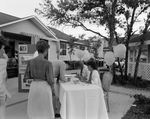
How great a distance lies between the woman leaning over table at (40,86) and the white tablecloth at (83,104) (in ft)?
1.16

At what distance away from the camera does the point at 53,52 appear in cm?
1622

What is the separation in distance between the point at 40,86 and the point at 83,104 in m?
0.92

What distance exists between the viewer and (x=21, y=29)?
10.9 m

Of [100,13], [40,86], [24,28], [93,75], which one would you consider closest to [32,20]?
[24,28]

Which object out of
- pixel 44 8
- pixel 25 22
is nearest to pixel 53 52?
pixel 25 22

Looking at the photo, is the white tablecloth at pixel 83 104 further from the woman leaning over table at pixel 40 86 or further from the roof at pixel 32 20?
the roof at pixel 32 20

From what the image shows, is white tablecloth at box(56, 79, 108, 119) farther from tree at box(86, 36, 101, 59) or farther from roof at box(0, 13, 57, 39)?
tree at box(86, 36, 101, 59)

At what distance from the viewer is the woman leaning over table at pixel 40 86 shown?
231 centimetres

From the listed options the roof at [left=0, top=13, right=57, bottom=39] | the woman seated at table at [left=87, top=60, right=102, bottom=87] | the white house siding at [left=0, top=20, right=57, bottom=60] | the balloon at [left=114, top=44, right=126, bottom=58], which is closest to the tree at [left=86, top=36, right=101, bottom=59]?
the roof at [left=0, top=13, right=57, bottom=39]

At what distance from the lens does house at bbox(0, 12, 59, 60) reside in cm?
960

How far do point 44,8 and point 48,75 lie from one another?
6.74 m

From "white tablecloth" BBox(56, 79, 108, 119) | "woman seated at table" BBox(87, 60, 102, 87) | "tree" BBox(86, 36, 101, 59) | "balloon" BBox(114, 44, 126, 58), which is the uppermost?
"tree" BBox(86, 36, 101, 59)

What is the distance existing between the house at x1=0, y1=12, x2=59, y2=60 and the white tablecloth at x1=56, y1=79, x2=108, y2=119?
7.72 meters

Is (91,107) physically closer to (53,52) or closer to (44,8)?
(44,8)
